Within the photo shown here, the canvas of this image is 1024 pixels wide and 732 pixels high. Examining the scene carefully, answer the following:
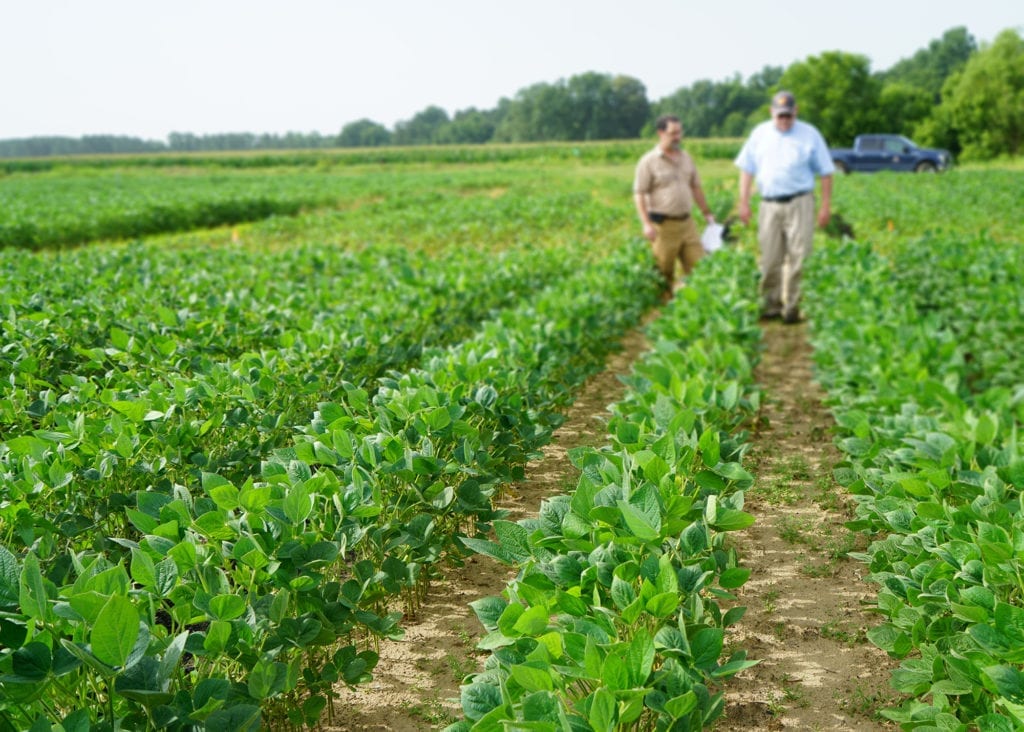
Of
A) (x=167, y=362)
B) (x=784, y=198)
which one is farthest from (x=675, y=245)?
(x=167, y=362)

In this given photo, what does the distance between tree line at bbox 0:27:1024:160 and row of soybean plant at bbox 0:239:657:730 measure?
5526 cm

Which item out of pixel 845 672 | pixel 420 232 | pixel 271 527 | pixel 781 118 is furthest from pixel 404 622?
pixel 420 232

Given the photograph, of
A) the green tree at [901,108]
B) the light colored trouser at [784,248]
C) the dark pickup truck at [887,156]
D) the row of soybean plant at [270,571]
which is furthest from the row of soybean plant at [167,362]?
the green tree at [901,108]

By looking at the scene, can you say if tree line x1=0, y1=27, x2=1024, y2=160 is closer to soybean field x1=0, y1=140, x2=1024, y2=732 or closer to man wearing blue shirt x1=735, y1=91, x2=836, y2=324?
man wearing blue shirt x1=735, y1=91, x2=836, y2=324

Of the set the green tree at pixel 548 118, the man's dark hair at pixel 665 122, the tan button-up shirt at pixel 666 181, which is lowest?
the tan button-up shirt at pixel 666 181

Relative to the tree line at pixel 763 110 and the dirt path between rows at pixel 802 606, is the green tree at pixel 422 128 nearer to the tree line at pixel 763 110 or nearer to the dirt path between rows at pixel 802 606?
the tree line at pixel 763 110

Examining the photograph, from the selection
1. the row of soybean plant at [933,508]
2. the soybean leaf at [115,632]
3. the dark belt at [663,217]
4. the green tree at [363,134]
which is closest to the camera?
the soybean leaf at [115,632]

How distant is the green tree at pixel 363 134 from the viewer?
124 meters

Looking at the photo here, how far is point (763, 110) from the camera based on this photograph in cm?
5762

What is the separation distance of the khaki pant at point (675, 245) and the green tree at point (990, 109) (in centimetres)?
4921

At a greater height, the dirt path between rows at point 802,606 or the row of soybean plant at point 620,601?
the row of soybean plant at point 620,601

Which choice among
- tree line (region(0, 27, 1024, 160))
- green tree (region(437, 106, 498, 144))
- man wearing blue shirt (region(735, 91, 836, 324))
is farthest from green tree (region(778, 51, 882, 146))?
green tree (region(437, 106, 498, 144))

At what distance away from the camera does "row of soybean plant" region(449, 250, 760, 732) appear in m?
1.77

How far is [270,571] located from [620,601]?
942 millimetres
